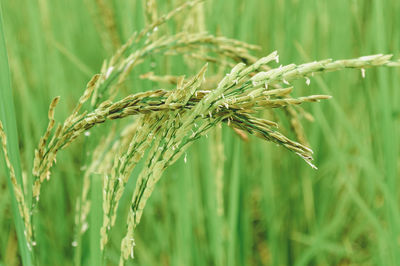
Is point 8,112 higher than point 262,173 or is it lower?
higher

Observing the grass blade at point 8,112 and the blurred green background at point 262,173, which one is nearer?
the grass blade at point 8,112

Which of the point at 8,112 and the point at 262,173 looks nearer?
the point at 8,112

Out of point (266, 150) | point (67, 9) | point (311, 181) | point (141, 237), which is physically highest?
point (67, 9)

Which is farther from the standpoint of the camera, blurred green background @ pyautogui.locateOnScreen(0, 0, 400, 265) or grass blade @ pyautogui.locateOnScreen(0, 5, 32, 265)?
blurred green background @ pyautogui.locateOnScreen(0, 0, 400, 265)

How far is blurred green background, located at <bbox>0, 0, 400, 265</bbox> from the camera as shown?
0.97 m

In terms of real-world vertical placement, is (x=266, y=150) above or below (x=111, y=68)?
below

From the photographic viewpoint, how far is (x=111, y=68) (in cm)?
62

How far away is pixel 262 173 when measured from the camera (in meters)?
1.29

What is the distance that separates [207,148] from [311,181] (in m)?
0.49

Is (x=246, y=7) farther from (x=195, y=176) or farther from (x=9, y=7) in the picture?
(x=9, y=7)

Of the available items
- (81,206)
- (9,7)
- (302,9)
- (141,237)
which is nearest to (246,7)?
(302,9)

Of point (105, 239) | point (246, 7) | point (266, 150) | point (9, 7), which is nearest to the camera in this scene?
point (105, 239)

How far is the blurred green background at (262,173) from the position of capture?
3.17 feet

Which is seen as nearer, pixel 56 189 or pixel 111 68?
pixel 111 68
